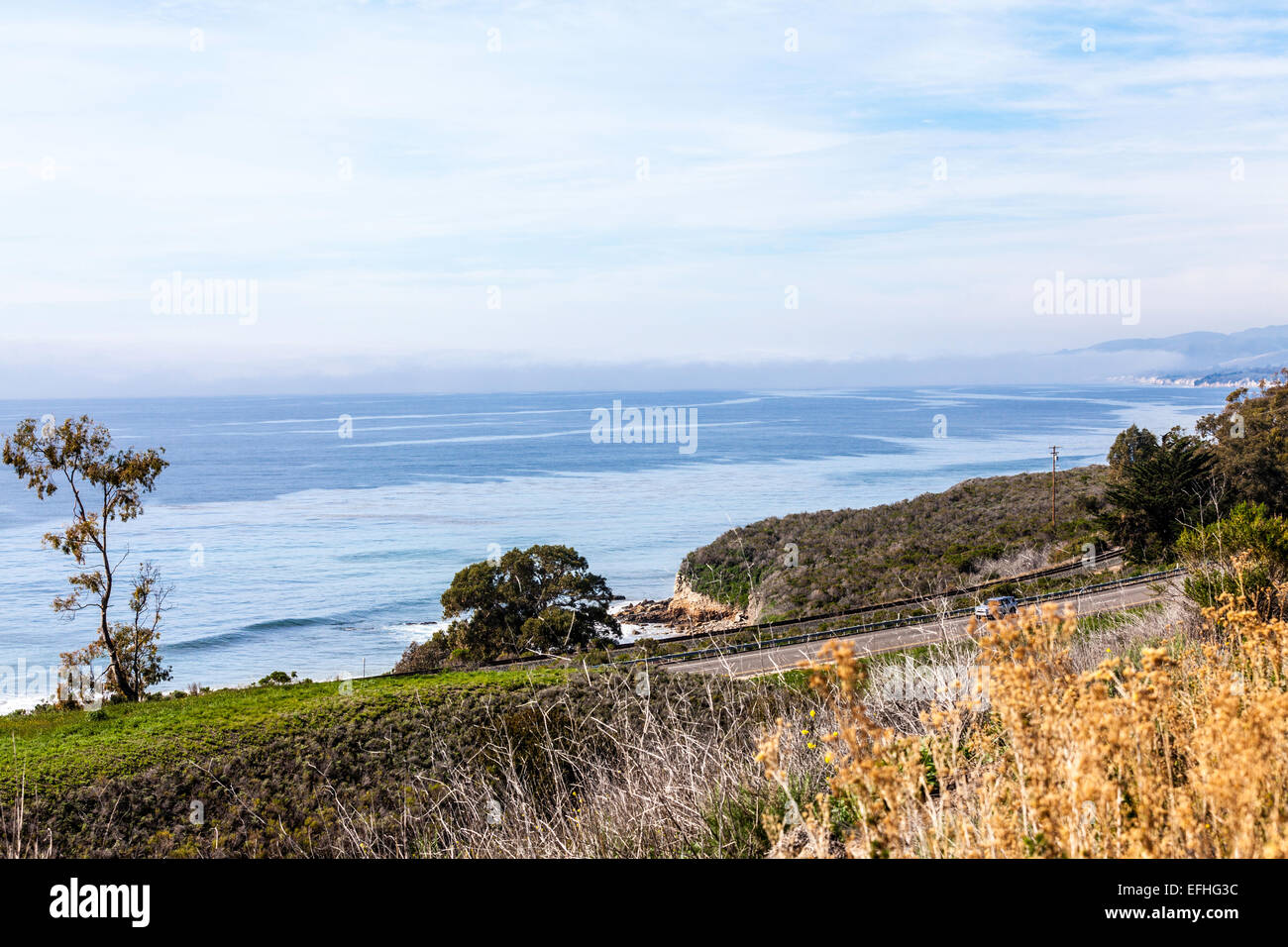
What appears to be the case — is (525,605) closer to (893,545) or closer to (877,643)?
(877,643)

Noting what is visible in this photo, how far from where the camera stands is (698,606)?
4172cm

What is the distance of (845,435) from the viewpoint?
14925 centimetres

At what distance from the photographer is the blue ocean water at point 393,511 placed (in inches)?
1726

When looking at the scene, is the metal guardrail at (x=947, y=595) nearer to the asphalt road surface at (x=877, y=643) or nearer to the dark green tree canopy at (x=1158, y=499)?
the asphalt road surface at (x=877, y=643)

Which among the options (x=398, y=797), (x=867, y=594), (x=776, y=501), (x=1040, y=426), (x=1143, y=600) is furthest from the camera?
(x=1040, y=426)

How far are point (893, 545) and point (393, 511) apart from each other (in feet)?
167

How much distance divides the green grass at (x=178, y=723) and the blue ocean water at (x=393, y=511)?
53.2 ft

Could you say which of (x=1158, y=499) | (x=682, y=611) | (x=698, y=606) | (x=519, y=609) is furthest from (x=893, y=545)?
(x=519, y=609)

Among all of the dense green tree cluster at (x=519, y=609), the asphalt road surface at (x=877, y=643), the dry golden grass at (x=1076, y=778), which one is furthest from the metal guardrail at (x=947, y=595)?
the dry golden grass at (x=1076, y=778)

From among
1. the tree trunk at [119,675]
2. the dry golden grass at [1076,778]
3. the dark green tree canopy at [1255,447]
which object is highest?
the dark green tree canopy at [1255,447]

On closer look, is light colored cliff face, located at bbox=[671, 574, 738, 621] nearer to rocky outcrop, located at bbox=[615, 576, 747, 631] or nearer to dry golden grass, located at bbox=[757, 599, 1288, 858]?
rocky outcrop, located at bbox=[615, 576, 747, 631]
